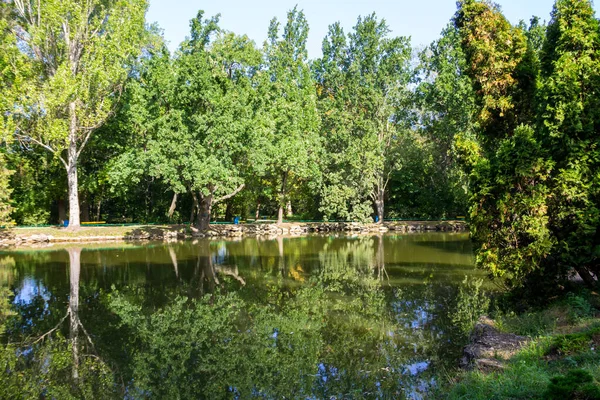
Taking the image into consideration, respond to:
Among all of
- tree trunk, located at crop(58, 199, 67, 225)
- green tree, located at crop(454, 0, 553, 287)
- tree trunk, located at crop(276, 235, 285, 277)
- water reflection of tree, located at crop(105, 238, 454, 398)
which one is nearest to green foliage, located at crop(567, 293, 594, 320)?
green tree, located at crop(454, 0, 553, 287)

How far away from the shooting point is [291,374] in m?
7.36

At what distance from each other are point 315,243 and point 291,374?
68.3 ft

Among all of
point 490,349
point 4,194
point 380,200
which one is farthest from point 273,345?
point 380,200

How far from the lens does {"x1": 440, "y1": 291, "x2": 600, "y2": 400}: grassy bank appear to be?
4438 mm

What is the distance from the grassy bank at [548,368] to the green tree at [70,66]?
26865 mm

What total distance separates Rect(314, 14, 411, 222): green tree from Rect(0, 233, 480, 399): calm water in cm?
1886

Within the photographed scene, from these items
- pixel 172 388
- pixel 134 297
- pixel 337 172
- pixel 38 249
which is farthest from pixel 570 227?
pixel 337 172

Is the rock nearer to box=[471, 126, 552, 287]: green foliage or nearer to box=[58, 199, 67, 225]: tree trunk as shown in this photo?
box=[471, 126, 552, 287]: green foliage

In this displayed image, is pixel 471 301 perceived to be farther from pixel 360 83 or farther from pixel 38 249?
pixel 360 83

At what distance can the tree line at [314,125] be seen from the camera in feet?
31.6

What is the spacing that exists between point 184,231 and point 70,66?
12.4 metres

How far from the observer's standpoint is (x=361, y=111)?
130 feet

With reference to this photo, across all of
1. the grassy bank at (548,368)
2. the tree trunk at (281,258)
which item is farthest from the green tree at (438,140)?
the grassy bank at (548,368)

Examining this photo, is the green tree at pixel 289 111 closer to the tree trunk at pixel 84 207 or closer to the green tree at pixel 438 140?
the green tree at pixel 438 140
